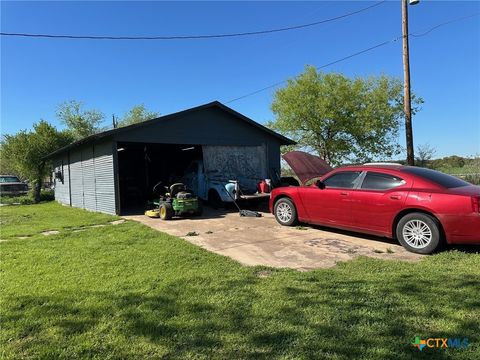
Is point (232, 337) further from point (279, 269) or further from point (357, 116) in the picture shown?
point (357, 116)

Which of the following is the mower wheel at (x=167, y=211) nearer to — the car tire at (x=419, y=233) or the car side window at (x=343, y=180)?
the car side window at (x=343, y=180)

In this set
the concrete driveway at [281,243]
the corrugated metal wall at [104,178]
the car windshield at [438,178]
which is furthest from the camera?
the corrugated metal wall at [104,178]

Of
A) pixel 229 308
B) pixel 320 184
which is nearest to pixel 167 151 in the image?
pixel 320 184

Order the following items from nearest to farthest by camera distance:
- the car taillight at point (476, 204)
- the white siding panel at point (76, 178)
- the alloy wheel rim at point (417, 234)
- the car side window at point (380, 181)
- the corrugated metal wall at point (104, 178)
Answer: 1. the car taillight at point (476, 204)
2. the alloy wheel rim at point (417, 234)
3. the car side window at point (380, 181)
4. the corrugated metal wall at point (104, 178)
5. the white siding panel at point (76, 178)

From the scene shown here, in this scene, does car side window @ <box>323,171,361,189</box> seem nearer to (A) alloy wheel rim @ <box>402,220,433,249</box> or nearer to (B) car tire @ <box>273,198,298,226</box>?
(B) car tire @ <box>273,198,298,226</box>

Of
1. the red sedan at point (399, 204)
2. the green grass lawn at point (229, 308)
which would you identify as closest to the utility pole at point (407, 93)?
the red sedan at point (399, 204)

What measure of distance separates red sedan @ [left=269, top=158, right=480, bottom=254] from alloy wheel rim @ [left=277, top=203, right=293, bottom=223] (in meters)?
0.42

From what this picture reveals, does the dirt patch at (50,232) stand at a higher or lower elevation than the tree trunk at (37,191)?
lower

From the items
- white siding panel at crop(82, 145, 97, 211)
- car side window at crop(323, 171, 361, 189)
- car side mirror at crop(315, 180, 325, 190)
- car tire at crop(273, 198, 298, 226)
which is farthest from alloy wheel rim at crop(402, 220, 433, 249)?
white siding panel at crop(82, 145, 97, 211)

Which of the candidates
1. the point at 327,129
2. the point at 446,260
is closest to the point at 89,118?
the point at 327,129

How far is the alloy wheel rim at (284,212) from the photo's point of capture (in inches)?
358

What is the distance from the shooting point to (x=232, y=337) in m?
3.29

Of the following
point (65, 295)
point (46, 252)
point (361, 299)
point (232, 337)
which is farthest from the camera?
point (46, 252)

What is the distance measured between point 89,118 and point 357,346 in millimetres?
50075
